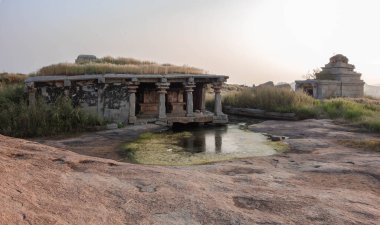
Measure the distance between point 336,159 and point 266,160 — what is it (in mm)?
1470

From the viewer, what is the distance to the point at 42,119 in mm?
A: 10984

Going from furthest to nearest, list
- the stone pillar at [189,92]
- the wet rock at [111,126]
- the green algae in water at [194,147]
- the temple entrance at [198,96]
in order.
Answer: the temple entrance at [198,96] < the stone pillar at [189,92] < the wet rock at [111,126] < the green algae in water at [194,147]

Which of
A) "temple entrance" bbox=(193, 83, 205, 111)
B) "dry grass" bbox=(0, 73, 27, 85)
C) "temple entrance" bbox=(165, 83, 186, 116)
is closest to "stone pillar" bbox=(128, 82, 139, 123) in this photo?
"temple entrance" bbox=(165, 83, 186, 116)

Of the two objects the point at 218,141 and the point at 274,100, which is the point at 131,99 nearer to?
the point at 218,141

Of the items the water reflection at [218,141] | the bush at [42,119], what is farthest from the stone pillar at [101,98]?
the water reflection at [218,141]

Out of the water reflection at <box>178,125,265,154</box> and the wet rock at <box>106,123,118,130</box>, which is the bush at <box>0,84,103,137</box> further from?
the water reflection at <box>178,125,265,154</box>

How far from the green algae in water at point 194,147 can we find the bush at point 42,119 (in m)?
2.20

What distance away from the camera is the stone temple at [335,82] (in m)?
24.5

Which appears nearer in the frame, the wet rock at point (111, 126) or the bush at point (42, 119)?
the bush at point (42, 119)

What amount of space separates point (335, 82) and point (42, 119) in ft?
67.9

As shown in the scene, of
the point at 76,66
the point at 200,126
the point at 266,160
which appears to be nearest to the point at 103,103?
the point at 76,66

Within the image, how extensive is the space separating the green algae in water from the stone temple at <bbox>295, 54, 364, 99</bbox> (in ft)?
46.7

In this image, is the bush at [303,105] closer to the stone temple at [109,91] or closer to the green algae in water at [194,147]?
the green algae in water at [194,147]

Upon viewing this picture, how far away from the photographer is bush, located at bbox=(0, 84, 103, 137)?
35.0 ft
